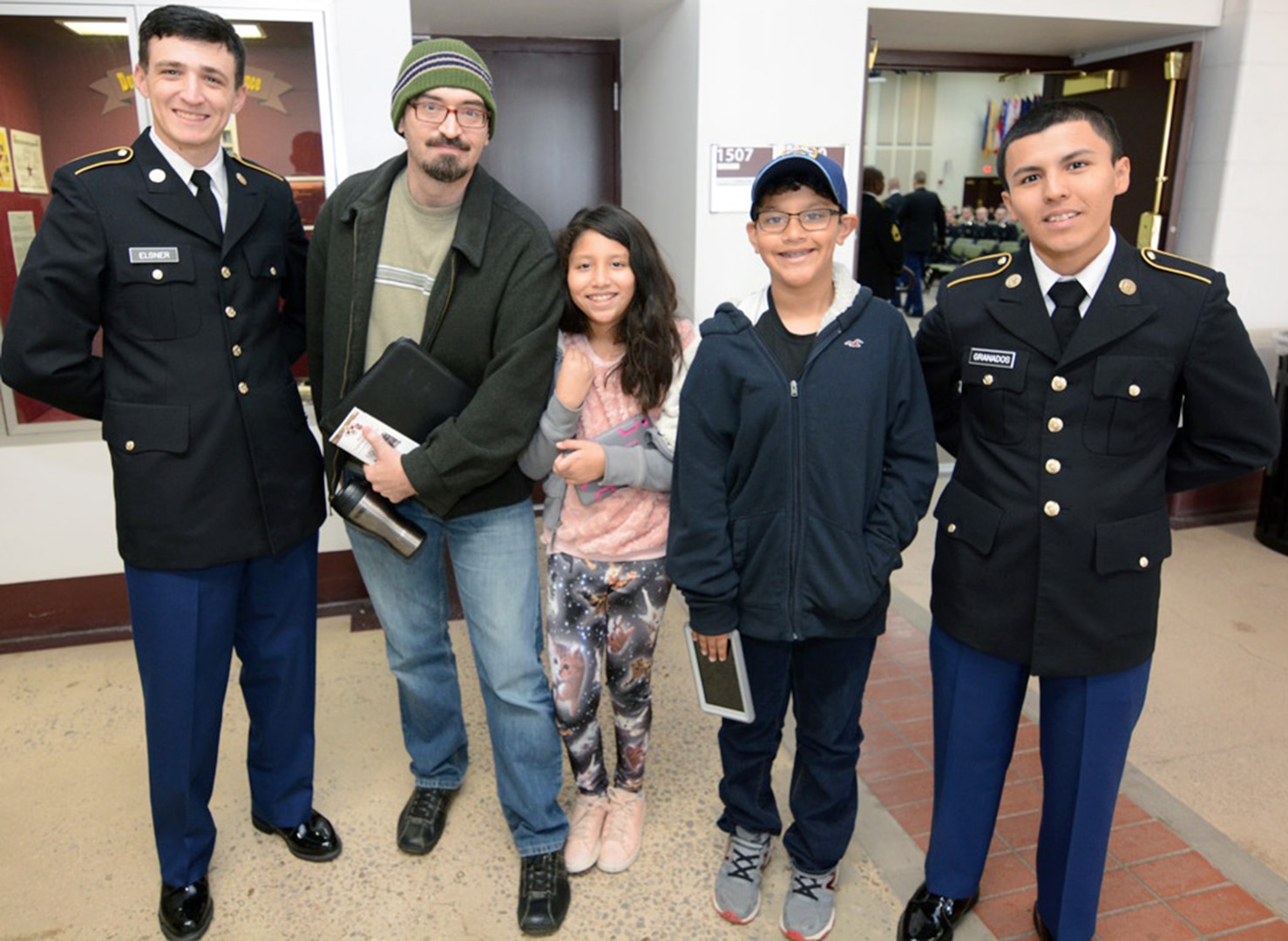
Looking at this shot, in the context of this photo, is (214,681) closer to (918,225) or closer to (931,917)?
(931,917)

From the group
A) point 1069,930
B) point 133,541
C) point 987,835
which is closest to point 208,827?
point 133,541

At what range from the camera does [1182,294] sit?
1.68 metres

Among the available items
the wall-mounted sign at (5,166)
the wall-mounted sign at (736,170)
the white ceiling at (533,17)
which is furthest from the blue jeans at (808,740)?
the wall-mounted sign at (5,166)

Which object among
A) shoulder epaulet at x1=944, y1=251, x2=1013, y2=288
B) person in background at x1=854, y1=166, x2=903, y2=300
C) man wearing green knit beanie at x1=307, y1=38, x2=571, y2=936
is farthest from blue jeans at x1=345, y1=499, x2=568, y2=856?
person in background at x1=854, y1=166, x2=903, y2=300

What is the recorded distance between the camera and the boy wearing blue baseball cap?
70.2 inches

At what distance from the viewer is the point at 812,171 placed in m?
1.77

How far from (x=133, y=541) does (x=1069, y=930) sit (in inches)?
82.2

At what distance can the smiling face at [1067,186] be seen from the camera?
64.4 inches

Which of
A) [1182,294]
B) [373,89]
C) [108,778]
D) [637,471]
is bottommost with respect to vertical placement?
[108,778]

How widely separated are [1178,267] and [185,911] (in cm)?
243

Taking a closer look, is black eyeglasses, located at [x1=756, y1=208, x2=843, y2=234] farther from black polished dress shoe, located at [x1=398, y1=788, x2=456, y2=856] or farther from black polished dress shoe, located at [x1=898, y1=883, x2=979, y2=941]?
black polished dress shoe, located at [x1=398, y1=788, x2=456, y2=856]

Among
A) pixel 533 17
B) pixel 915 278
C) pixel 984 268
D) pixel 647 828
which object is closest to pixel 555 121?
pixel 533 17

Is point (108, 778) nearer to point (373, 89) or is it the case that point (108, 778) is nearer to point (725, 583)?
point (725, 583)

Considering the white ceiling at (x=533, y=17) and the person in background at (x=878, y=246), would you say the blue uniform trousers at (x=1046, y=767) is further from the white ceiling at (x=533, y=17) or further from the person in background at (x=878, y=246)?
the person in background at (x=878, y=246)
